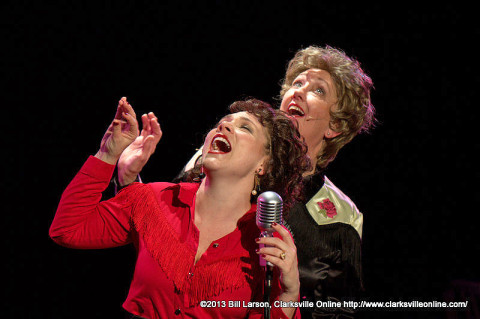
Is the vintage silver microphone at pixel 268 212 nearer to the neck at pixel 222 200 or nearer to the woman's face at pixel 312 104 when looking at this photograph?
the neck at pixel 222 200

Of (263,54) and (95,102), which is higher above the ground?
(263,54)

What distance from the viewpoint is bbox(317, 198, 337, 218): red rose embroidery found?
8.31 ft

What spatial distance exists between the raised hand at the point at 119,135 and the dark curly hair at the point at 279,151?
0.43 meters

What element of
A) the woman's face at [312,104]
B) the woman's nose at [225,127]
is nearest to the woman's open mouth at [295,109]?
the woman's face at [312,104]

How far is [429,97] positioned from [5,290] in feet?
12.1

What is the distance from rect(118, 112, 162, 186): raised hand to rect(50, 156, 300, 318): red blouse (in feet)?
0.46

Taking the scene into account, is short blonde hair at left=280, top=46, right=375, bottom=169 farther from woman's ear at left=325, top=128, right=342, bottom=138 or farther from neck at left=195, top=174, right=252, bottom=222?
neck at left=195, top=174, right=252, bottom=222

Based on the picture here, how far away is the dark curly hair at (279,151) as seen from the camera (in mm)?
1986

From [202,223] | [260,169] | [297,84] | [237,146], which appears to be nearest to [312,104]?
[297,84]

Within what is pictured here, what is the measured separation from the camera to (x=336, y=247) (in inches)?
96.8

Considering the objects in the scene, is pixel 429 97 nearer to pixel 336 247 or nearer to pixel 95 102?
pixel 336 247

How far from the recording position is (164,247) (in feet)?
5.78

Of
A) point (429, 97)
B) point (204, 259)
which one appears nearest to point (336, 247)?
point (204, 259)

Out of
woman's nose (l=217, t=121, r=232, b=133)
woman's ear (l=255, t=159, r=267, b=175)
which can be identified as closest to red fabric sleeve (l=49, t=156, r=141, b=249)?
woman's nose (l=217, t=121, r=232, b=133)
